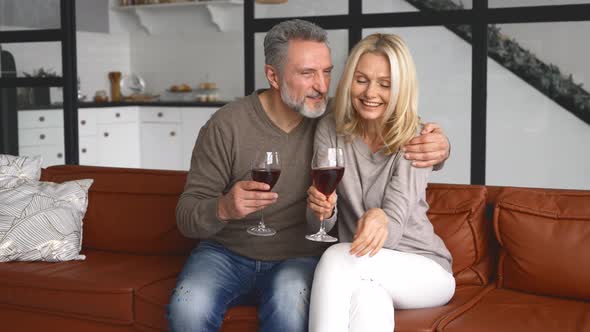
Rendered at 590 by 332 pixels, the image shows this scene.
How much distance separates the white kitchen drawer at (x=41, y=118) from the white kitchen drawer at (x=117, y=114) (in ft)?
7.42

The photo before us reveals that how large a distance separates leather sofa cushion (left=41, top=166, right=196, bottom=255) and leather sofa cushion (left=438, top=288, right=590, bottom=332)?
1.18 meters

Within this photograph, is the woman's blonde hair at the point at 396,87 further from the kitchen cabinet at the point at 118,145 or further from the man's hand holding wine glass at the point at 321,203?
the kitchen cabinet at the point at 118,145

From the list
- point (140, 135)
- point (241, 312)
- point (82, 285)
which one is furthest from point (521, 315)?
point (140, 135)

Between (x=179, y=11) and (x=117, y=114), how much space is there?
1.22m

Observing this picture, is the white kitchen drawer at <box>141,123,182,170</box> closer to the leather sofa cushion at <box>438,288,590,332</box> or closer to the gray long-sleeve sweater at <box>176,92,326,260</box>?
the gray long-sleeve sweater at <box>176,92,326,260</box>

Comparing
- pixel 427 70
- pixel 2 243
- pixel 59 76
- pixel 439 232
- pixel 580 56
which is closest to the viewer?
pixel 439 232

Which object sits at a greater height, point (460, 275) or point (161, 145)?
point (161, 145)

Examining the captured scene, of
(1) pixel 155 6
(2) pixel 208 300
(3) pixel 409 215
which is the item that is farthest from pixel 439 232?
(1) pixel 155 6

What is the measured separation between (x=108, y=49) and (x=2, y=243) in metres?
5.39

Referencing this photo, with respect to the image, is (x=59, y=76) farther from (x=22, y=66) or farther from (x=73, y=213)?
(x=73, y=213)

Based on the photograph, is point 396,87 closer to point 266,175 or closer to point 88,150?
point 266,175

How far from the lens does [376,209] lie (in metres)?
2.14

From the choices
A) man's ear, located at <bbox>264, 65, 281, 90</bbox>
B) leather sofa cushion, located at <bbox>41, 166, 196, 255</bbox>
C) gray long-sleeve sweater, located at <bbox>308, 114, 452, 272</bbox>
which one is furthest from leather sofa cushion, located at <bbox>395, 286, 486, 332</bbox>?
leather sofa cushion, located at <bbox>41, 166, 196, 255</bbox>

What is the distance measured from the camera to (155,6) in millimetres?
7734
